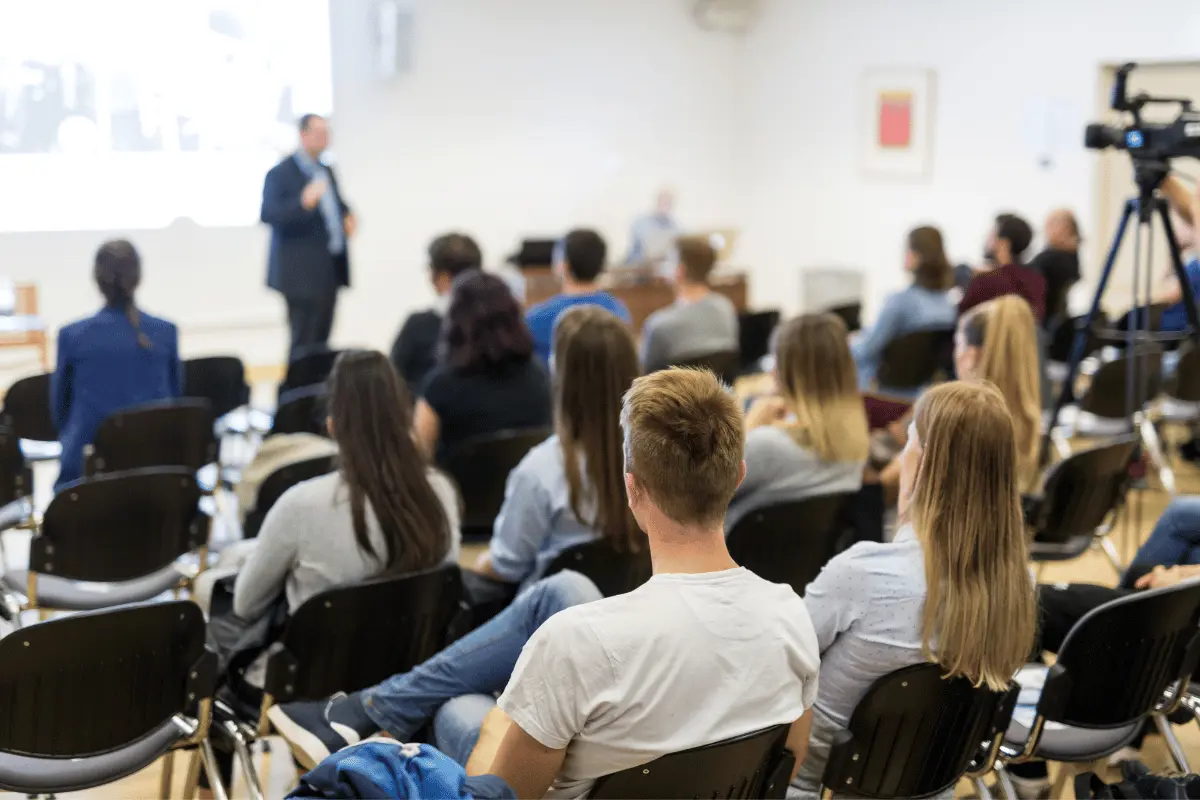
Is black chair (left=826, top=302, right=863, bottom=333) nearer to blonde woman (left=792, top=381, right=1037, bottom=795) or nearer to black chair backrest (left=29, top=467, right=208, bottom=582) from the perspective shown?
black chair backrest (left=29, top=467, right=208, bottom=582)

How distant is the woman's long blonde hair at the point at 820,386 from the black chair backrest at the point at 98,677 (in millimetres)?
1670

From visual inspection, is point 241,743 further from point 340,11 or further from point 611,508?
point 340,11

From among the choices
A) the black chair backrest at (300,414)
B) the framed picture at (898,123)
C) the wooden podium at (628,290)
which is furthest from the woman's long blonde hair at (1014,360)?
the framed picture at (898,123)

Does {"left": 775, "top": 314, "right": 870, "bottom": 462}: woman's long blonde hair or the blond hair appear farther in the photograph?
{"left": 775, "top": 314, "right": 870, "bottom": 462}: woman's long blonde hair

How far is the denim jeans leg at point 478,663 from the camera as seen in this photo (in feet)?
7.47

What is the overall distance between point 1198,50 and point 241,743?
824 centimetres

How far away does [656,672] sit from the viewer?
1720mm

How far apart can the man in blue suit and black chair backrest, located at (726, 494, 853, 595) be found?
436cm

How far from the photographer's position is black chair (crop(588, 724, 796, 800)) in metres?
1.77

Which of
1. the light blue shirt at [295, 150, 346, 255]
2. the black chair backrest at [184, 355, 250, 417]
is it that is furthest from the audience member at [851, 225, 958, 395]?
the light blue shirt at [295, 150, 346, 255]

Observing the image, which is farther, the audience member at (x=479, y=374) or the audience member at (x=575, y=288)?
the audience member at (x=575, y=288)

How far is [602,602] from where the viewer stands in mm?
1729

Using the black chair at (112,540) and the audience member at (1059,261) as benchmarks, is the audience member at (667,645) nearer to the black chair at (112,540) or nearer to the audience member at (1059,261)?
the black chair at (112,540)

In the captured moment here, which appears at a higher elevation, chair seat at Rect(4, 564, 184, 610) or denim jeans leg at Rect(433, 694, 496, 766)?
denim jeans leg at Rect(433, 694, 496, 766)
